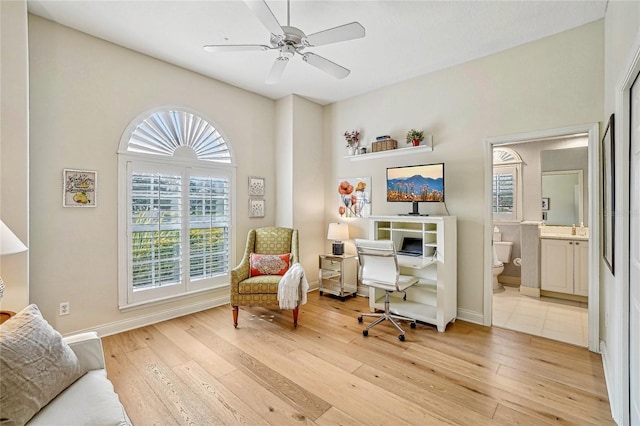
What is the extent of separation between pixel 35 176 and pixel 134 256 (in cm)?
109

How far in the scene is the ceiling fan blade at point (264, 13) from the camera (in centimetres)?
179

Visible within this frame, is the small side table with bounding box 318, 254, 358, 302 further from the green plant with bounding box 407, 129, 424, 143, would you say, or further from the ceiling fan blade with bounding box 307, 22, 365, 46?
the ceiling fan blade with bounding box 307, 22, 365, 46

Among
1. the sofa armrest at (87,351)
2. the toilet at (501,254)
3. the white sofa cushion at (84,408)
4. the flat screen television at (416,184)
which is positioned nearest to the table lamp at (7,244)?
the sofa armrest at (87,351)

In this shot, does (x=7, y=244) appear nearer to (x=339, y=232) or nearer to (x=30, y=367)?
(x=30, y=367)

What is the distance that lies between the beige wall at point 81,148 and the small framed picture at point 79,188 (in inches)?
1.7

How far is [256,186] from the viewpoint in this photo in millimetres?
4250

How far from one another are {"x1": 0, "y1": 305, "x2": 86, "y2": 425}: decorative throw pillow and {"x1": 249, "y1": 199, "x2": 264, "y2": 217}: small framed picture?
109 inches

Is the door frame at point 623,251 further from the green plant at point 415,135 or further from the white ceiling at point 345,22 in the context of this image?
the green plant at point 415,135

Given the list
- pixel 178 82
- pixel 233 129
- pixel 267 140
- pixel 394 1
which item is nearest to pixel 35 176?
pixel 178 82

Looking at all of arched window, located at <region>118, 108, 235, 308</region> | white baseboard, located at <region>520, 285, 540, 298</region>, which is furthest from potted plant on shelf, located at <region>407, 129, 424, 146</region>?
white baseboard, located at <region>520, 285, 540, 298</region>

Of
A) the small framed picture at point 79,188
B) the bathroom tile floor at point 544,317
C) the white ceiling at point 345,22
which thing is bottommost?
the bathroom tile floor at point 544,317

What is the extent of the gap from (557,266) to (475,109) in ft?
8.29

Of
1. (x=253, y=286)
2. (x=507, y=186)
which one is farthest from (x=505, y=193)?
(x=253, y=286)

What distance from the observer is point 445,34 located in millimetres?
2787
